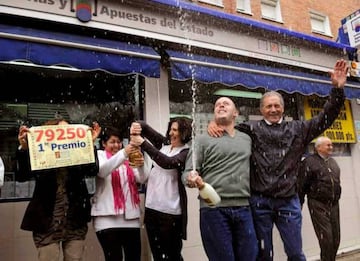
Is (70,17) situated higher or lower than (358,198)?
higher

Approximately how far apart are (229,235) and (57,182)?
1585 mm

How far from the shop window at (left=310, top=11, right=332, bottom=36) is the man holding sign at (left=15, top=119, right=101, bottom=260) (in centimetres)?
1095

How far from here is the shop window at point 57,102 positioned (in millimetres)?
4590

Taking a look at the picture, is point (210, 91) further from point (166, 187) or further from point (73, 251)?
point (73, 251)

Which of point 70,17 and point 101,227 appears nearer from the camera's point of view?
point 101,227

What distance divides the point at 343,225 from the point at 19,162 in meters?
6.71

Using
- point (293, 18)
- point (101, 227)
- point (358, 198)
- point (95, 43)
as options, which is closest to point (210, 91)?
point (95, 43)

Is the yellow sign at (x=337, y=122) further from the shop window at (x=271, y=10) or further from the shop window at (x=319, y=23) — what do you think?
the shop window at (x=319, y=23)

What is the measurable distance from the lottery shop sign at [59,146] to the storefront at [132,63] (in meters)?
1.18

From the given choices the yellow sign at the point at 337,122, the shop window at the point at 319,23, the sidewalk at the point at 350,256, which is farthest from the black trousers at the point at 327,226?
the shop window at the point at 319,23

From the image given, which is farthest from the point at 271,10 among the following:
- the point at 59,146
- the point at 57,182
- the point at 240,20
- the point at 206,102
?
the point at 57,182

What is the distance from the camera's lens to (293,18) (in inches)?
461

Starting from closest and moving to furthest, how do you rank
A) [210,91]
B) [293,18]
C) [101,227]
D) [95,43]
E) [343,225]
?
[101,227], [95,43], [210,91], [343,225], [293,18]

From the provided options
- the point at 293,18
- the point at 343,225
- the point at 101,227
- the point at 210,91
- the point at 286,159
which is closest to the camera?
the point at 286,159
